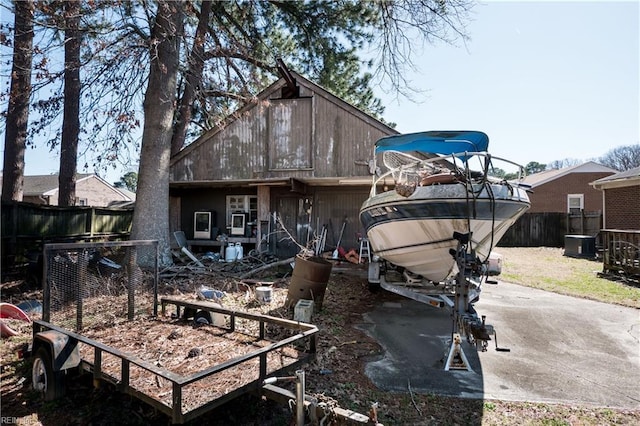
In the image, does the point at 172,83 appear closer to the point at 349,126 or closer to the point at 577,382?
the point at 349,126

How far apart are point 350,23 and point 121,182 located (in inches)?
2411

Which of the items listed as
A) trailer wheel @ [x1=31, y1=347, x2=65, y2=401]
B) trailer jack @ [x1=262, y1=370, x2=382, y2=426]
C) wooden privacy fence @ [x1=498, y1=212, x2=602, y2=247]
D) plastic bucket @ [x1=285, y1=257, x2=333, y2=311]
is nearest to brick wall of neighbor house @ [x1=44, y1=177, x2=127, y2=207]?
plastic bucket @ [x1=285, y1=257, x2=333, y2=311]

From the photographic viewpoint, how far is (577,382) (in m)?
3.86

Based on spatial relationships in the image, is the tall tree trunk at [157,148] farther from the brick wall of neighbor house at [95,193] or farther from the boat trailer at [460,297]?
the brick wall of neighbor house at [95,193]

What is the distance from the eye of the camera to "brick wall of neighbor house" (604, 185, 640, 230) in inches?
556

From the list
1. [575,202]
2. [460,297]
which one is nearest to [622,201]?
[575,202]

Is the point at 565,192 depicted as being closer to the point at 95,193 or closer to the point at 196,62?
the point at 196,62

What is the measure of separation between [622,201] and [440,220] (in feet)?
49.8

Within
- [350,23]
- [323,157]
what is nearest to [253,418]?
→ [323,157]

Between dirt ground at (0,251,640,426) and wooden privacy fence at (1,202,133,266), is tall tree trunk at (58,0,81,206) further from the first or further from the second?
dirt ground at (0,251,640,426)

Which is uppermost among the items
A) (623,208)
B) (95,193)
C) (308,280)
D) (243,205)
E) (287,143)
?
(95,193)

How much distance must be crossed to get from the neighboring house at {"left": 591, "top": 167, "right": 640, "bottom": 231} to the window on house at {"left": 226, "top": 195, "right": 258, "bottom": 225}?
14.9 m

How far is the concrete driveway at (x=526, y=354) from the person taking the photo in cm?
366

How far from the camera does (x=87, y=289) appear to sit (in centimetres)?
476
